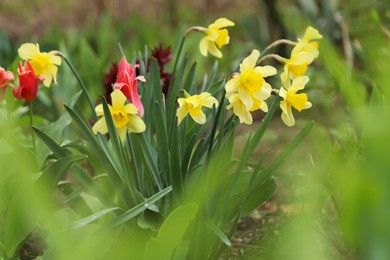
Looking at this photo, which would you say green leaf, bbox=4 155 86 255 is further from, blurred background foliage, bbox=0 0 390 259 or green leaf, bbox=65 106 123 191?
blurred background foliage, bbox=0 0 390 259

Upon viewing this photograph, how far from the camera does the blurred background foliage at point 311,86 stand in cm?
41

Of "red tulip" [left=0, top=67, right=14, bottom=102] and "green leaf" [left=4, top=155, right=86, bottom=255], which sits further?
"red tulip" [left=0, top=67, right=14, bottom=102]

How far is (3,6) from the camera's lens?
5.42m

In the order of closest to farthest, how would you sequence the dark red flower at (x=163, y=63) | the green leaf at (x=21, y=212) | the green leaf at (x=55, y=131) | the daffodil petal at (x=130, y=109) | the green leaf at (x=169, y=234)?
the green leaf at (x=169, y=234) → the daffodil petal at (x=130, y=109) → the green leaf at (x=21, y=212) → the green leaf at (x=55, y=131) → the dark red flower at (x=163, y=63)

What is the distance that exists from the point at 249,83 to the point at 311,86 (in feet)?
4.80

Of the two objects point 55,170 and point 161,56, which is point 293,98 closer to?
point 55,170

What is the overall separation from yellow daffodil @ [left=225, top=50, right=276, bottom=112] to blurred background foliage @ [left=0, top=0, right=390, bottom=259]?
17cm

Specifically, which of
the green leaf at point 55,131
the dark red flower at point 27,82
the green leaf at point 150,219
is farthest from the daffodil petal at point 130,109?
the green leaf at point 55,131

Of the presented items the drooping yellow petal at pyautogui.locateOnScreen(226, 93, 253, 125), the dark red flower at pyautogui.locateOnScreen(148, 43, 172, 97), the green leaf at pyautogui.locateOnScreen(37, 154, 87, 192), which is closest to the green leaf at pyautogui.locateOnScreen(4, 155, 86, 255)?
the green leaf at pyautogui.locateOnScreen(37, 154, 87, 192)

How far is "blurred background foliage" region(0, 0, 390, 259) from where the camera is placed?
0.41 meters

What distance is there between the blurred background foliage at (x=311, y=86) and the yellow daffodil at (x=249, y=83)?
169 mm

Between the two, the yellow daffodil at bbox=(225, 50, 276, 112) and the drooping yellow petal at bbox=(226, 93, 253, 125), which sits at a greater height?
the yellow daffodil at bbox=(225, 50, 276, 112)

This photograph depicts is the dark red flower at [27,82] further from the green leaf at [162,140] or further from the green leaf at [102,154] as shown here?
the green leaf at [162,140]

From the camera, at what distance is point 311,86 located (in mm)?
2834
